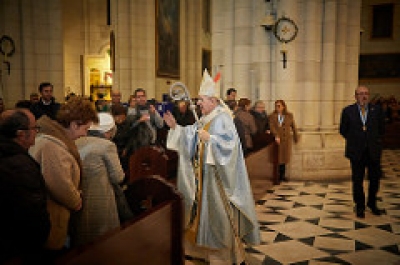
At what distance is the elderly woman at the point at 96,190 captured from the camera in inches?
105

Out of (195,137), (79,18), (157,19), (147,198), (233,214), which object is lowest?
(233,214)

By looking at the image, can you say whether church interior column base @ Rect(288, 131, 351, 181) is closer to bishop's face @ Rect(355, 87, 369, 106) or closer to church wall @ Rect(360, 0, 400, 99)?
bishop's face @ Rect(355, 87, 369, 106)

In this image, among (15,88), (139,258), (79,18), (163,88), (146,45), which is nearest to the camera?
(139,258)

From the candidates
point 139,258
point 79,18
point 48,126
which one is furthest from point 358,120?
point 79,18

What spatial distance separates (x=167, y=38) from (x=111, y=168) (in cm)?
1098

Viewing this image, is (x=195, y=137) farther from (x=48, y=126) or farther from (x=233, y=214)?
(x=48, y=126)

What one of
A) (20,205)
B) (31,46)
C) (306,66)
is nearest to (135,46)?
(31,46)

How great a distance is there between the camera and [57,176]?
225 cm

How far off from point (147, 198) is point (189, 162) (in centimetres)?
89

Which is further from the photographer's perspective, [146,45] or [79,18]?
[79,18]

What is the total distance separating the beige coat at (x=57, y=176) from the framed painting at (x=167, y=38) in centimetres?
1045

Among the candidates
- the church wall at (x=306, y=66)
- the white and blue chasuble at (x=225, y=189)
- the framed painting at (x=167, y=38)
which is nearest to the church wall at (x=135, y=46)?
the framed painting at (x=167, y=38)

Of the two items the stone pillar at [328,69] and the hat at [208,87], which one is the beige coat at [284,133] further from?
the hat at [208,87]

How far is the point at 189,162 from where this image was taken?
4062 millimetres
